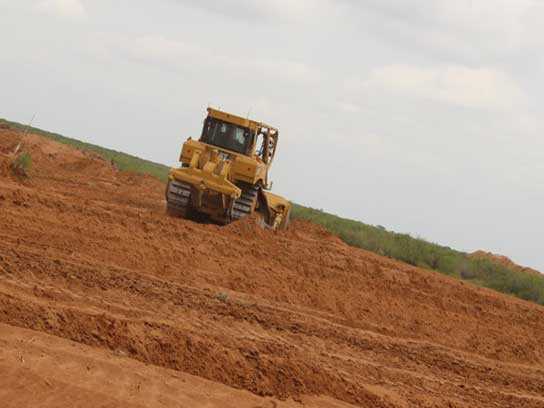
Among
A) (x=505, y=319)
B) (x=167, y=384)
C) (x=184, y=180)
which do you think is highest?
(x=184, y=180)

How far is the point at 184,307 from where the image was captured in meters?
9.91

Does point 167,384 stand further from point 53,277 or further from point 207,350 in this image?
point 53,277

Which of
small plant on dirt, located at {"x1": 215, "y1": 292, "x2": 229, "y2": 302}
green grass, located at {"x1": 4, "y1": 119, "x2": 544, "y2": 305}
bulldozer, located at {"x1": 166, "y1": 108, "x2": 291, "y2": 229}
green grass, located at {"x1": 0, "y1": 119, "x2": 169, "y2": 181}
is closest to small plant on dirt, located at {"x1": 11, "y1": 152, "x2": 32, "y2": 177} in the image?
bulldozer, located at {"x1": 166, "y1": 108, "x2": 291, "y2": 229}

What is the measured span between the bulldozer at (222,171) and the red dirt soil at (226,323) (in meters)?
0.89

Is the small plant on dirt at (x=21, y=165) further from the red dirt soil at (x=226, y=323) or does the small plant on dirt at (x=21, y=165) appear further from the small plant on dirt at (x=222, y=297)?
the small plant on dirt at (x=222, y=297)

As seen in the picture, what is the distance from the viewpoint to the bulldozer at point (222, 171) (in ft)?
56.8

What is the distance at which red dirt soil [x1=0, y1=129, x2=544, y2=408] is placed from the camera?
6.97 metres

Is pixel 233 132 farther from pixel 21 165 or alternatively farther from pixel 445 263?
pixel 445 263

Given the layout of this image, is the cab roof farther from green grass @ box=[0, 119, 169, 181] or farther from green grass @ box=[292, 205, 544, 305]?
green grass @ box=[0, 119, 169, 181]

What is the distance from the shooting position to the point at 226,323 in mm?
9656

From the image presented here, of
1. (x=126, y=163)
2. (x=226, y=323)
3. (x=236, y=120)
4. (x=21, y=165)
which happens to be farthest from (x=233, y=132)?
(x=126, y=163)

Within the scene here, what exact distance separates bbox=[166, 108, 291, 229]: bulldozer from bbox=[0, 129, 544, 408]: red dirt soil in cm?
89

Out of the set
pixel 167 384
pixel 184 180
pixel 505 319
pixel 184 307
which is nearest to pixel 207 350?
pixel 167 384

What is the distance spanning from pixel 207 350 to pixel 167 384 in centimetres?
89
